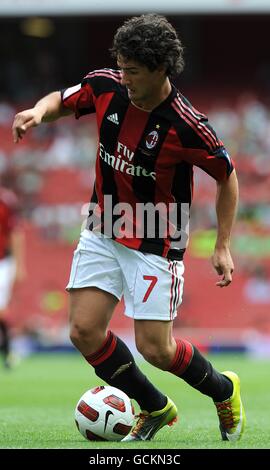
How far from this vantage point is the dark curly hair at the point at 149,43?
5191mm

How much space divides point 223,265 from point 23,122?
133 centimetres

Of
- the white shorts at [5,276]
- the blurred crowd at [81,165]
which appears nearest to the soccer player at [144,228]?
the white shorts at [5,276]

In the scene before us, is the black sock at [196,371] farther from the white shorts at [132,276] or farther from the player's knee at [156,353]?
the white shorts at [132,276]

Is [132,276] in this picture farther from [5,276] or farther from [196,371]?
[5,276]

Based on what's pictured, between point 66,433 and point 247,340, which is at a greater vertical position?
point 66,433

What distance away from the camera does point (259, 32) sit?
21406mm

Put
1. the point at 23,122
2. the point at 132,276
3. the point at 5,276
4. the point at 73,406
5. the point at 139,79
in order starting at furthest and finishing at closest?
the point at 5,276
the point at 73,406
the point at 132,276
the point at 139,79
the point at 23,122

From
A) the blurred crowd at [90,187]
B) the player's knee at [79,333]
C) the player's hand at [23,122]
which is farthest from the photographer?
the blurred crowd at [90,187]

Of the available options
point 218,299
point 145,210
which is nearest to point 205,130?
point 145,210

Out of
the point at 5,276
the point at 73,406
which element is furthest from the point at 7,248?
the point at 73,406

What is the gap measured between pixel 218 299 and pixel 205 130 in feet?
43.2

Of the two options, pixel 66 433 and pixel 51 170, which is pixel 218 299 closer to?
pixel 51 170

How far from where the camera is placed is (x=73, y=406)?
7965mm

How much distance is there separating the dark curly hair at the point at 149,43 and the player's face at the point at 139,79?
0.11 ft
